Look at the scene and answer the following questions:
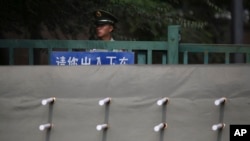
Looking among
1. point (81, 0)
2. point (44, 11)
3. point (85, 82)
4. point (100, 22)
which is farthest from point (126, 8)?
point (85, 82)

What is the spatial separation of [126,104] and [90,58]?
2.32 feet

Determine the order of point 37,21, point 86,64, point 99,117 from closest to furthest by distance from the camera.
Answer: point 99,117, point 86,64, point 37,21

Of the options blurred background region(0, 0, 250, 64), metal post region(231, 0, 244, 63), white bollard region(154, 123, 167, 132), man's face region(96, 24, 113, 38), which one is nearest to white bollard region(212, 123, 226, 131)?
white bollard region(154, 123, 167, 132)

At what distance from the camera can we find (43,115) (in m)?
4.31

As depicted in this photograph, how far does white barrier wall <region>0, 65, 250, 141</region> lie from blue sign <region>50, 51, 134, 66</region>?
16.5 inches

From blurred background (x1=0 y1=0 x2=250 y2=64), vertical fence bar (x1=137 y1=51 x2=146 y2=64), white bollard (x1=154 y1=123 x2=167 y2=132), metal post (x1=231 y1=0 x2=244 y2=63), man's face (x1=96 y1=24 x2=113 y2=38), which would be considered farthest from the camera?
metal post (x1=231 y1=0 x2=244 y2=63)

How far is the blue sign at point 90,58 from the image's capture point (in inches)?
186

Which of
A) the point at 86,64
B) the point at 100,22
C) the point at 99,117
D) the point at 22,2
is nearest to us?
the point at 99,117

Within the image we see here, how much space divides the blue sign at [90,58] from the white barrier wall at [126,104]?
419mm

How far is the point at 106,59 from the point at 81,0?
2482 millimetres

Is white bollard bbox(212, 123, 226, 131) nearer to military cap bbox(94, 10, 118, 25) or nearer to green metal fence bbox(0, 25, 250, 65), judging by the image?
green metal fence bbox(0, 25, 250, 65)

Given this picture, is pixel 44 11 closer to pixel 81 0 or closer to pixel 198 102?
pixel 81 0

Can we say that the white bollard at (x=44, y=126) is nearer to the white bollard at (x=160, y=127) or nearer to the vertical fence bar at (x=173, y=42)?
the white bollard at (x=160, y=127)

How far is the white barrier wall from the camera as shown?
428 cm
